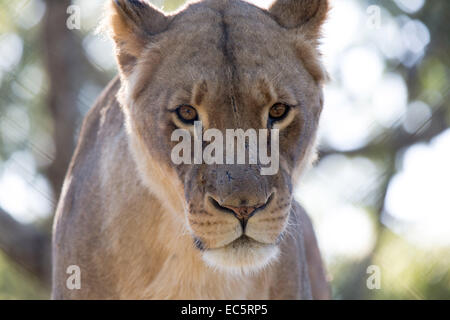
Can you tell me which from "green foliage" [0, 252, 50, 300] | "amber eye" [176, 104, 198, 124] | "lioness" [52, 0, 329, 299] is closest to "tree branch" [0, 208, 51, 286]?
"green foliage" [0, 252, 50, 300]

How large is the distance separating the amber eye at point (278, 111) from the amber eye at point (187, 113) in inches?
9.8

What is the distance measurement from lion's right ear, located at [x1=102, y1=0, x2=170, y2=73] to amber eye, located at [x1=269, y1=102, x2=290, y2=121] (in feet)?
1.90

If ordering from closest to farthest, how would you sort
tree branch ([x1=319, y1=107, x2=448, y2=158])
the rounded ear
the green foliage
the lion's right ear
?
the lion's right ear, the rounded ear, tree branch ([x1=319, y1=107, x2=448, y2=158]), the green foliage

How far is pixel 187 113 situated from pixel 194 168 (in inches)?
7.6

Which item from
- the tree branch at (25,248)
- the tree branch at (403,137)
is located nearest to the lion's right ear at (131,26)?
the tree branch at (25,248)

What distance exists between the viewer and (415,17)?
5.40 metres

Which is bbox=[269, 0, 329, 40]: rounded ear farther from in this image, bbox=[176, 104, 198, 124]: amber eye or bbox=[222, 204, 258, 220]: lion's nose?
bbox=[222, 204, 258, 220]: lion's nose

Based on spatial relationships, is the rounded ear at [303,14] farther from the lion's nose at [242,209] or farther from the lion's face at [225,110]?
the lion's nose at [242,209]

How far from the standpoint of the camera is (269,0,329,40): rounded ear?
8.95 ft

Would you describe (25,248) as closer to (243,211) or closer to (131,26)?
(131,26)

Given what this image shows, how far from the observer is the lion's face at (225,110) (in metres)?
2.19

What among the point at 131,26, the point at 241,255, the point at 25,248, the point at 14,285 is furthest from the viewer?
the point at 14,285

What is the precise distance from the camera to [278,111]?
2.38m

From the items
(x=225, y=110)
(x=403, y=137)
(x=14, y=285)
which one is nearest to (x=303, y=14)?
(x=225, y=110)
